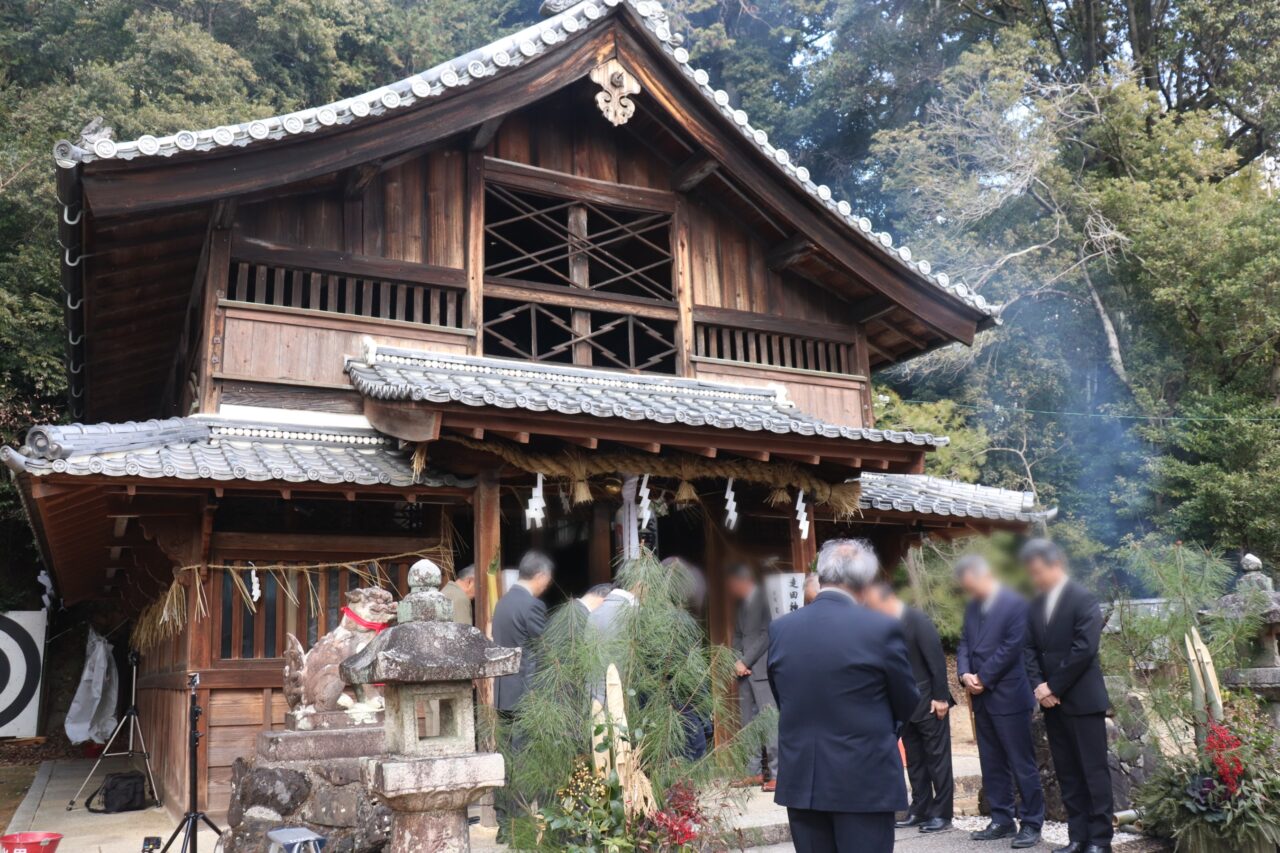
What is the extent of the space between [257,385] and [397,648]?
17.2 feet

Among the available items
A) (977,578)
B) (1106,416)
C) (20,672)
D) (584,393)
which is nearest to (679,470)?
(584,393)

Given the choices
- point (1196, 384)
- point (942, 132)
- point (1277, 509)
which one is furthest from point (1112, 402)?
point (942, 132)

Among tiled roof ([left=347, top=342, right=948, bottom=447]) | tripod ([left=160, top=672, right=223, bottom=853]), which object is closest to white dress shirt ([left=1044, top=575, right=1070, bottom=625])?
tiled roof ([left=347, top=342, right=948, bottom=447])

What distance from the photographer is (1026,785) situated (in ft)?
21.8

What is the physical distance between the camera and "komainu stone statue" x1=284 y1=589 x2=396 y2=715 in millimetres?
6992

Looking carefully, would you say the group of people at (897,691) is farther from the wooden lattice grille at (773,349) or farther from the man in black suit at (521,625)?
the wooden lattice grille at (773,349)

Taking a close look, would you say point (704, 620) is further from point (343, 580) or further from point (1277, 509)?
point (1277, 509)

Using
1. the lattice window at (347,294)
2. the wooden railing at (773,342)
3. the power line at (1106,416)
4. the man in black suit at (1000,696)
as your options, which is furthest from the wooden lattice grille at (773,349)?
the power line at (1106,416)

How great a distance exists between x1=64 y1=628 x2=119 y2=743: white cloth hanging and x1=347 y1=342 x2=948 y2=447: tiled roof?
12177mm

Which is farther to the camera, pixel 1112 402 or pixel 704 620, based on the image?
pixel 1112 402

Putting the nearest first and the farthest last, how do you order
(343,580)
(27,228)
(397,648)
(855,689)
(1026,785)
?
(855,689) < (397,648) < (1026,785) < (343,580) < (27,228)

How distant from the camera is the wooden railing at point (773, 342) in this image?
1164 centimetres

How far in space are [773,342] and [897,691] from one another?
7877mm

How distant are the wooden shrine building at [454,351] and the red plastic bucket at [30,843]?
189cm
